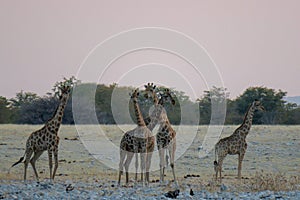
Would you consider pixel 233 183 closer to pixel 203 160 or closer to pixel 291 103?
pixel 203 160

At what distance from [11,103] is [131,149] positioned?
125 feet

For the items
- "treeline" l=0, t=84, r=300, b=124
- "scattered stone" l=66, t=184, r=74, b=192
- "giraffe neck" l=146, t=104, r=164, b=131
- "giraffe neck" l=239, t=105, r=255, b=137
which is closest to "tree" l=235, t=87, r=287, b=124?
"treeline" l=0, t=84, r=300, b=124

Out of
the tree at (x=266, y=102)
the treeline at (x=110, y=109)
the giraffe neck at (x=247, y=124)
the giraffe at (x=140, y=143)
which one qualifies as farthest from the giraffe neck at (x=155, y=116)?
the tree at (x=266, y=102)

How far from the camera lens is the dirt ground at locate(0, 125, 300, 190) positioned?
16.5 metres

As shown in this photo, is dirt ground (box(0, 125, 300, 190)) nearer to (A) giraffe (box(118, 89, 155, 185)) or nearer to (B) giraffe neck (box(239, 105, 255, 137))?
(B) giraffe neck (box(239, 105, 255, 137))

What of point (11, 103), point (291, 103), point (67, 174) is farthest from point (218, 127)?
point (11, 103)

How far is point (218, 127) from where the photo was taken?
30156 mm

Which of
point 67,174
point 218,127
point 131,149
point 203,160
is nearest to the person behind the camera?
point 131,149

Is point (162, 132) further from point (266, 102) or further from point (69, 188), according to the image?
point (266, 102)

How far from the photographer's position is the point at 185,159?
20141 millimetres

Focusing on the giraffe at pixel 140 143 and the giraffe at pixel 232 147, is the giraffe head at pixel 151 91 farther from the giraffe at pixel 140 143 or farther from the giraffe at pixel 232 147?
the giraffe at pixel 232 147

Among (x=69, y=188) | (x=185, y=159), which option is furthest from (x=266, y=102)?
(x=69, y=188)

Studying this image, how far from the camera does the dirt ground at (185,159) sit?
16.5m

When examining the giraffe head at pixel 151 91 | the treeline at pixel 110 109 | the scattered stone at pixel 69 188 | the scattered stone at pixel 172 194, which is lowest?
the scattered stone at pixel 172 194
